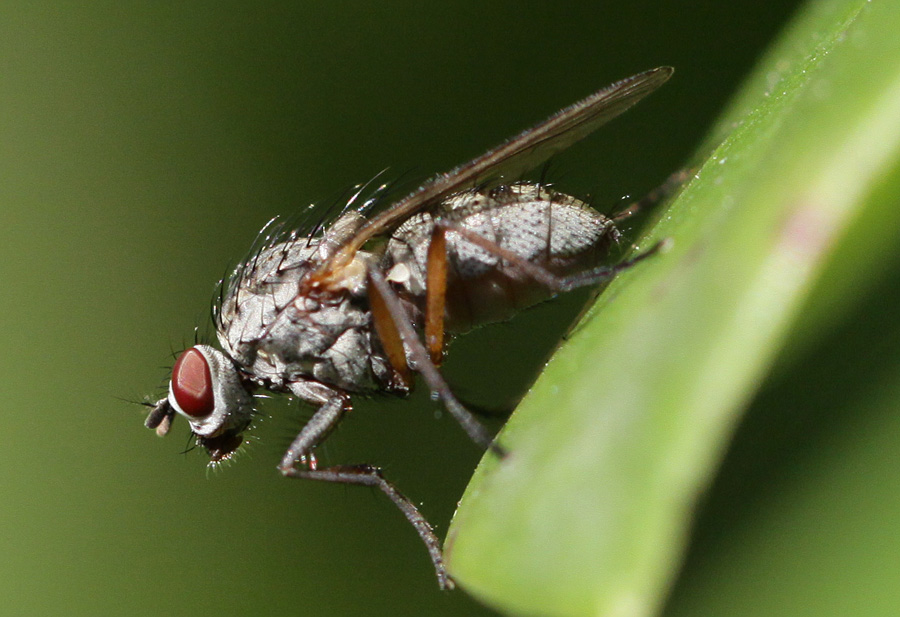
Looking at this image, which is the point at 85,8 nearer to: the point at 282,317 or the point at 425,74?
the point at 425,74

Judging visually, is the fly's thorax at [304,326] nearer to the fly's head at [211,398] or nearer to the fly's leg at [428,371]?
the fly's head at [211,398]

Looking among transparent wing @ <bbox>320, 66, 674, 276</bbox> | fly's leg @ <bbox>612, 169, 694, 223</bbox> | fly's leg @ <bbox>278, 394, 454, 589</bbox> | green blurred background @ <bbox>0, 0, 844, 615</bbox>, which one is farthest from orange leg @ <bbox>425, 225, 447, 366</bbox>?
green blurred background @ <bbox>0, 0, 844, 615</bbox>

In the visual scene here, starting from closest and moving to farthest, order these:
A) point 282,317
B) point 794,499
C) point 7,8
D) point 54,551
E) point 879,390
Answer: point 879,390 → point 794,499 → point 282,317 → point 54,551 → point 7,8

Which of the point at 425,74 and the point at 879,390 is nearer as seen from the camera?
the point at 879,390

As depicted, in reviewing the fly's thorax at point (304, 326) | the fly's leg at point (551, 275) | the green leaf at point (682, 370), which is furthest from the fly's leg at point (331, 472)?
the green leaf at point (682, 370)

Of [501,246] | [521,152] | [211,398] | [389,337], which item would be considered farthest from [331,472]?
[521,152]

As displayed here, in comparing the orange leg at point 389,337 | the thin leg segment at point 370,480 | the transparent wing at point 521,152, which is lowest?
the thin leg segment at point 370,480

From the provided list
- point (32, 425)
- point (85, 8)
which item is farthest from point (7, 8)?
point (32, 425)
